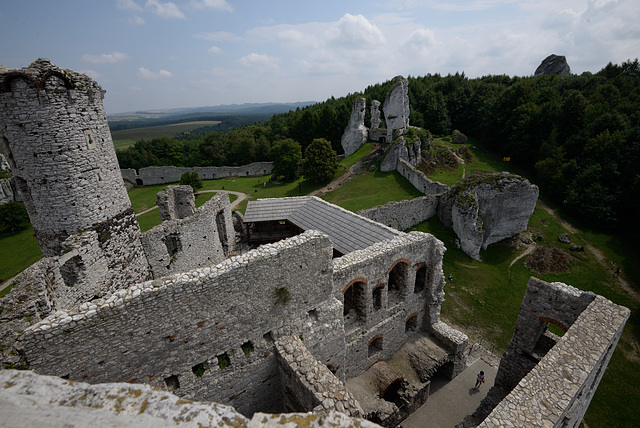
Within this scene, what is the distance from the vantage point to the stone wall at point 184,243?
1152 centimetres

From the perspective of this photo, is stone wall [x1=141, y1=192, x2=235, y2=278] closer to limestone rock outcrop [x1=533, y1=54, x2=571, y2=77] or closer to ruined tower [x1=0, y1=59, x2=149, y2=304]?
ruined tower [x1=0, y1=59, x2=149, y2=304]

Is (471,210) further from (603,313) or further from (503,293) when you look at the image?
(603,313)

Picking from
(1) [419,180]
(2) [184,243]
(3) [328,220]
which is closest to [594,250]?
(1) [419,180]

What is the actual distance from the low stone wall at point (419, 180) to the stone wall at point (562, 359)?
16.4m

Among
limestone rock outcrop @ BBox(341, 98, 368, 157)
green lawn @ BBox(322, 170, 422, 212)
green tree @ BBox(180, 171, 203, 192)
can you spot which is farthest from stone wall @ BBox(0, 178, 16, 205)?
limestone rock outcrop @ BBox(341, 98, 368, 157)

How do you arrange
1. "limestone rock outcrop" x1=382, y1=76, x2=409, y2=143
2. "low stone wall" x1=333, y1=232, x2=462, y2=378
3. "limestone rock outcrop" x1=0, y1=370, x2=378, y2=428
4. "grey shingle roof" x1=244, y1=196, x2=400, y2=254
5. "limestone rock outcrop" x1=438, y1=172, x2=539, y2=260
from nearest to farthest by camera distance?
"limestone rock outcrop" x1=0, y1=370, x2=378, y2=428
"low stone wall" x1=333, y1=232, x2=462, y2=378
"grey shingle roof" x1=244, y1=196, x2=400, y2=254
"limestone rock outcrop" x1=438, y1=172, x2=539, y2=260
"limestone rock outcrop" x1=382, y1=76, x2=409, y2=143

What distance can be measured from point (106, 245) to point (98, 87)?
4.76m

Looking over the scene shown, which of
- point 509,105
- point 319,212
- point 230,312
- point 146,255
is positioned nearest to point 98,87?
point 146,255

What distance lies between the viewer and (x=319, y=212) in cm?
1705

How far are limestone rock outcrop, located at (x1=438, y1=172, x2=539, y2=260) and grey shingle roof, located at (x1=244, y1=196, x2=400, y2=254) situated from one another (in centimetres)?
1154

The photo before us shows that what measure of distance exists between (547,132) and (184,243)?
42470mm

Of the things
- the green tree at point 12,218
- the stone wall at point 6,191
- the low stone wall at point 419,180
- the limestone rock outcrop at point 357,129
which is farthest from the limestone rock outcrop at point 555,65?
the stone wall at point 6,191

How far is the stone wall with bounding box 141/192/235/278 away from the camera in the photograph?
1152 cm

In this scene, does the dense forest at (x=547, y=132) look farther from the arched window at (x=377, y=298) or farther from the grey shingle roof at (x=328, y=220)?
the arched window at (x=377, y=298)
